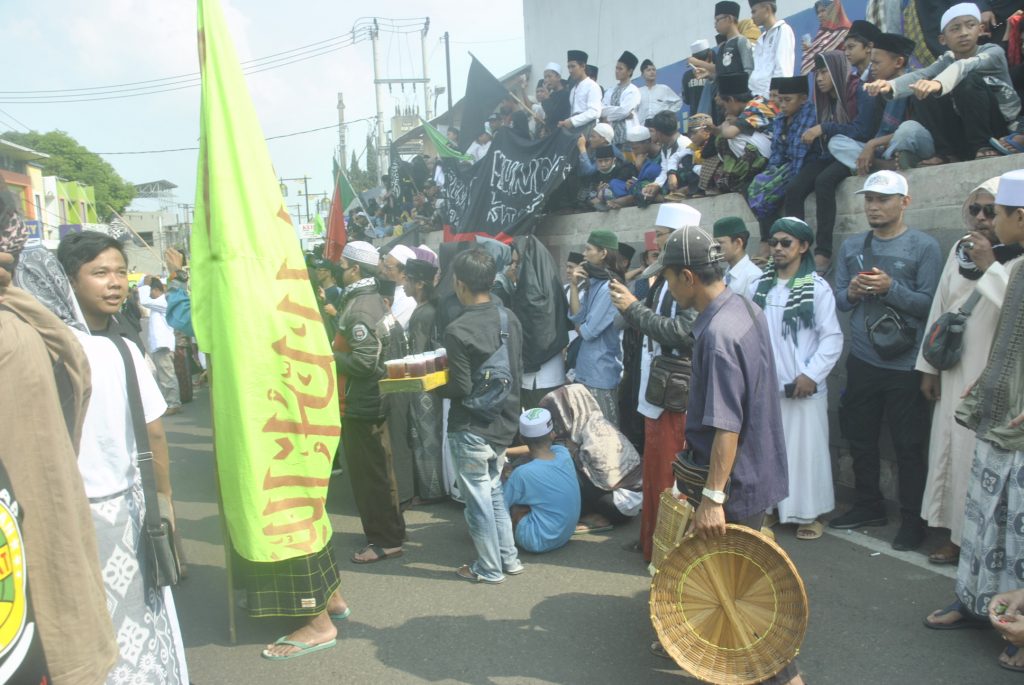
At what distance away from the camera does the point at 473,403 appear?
463 cm

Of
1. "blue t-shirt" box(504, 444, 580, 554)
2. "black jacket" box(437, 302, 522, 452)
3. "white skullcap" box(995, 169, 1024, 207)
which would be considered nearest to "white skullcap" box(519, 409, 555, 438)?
"blue t-shirt" box(504, 444, 580, 554)

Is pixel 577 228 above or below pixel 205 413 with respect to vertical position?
above

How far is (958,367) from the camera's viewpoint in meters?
4.43

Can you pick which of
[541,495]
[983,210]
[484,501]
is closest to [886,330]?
[983,210]

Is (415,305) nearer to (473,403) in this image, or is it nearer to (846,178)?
(473,403)

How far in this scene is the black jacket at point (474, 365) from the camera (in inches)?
180

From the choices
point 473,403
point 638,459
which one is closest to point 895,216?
point 638,459

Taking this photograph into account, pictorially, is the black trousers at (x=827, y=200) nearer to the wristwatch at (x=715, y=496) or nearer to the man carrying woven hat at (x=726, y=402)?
the man carrying woven hat at (x=726, y=402)

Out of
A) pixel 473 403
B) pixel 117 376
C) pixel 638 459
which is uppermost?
pixel 117 376

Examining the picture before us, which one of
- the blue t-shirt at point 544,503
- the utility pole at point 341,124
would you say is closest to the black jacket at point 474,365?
the blue t-shirt at point 544,503

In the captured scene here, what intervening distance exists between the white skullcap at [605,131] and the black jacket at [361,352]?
5653 mm

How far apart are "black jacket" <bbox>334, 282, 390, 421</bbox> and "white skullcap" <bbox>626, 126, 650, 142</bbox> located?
5.15 metres

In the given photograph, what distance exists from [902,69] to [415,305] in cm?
441

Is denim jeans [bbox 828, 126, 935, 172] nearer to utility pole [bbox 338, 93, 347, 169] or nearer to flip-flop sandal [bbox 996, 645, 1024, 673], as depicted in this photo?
flip-flop sandal [bbox 996, 645, 1024, 673]
